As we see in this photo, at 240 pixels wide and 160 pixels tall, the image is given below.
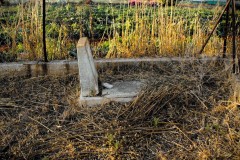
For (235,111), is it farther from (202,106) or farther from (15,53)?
(15,53)

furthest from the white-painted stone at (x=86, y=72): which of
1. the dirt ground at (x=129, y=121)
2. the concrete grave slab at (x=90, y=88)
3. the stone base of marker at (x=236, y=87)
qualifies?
the stone base of marker at (x=236, y=87)

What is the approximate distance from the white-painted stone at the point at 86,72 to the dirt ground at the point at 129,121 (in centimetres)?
18

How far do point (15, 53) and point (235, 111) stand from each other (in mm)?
2879

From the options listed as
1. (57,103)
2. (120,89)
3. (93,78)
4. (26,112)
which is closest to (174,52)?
(120,89)

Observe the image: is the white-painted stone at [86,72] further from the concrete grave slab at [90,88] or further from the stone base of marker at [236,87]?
the stone base of marker at [236,87]

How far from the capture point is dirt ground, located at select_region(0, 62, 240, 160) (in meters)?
2.48

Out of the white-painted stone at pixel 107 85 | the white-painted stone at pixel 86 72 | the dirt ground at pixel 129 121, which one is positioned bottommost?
the dirt ground at pixel 129 121

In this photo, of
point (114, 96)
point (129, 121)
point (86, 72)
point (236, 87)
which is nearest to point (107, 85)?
point (114, 96)

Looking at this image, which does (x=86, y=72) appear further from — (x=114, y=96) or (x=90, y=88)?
(x=114, y=96)

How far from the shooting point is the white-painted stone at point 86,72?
3.14 metres

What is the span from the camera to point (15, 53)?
14.2 ft

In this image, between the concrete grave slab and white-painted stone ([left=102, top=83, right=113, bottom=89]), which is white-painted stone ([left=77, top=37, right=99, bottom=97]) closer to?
the concrete grave slab

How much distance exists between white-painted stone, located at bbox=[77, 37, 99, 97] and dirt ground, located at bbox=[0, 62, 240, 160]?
18 centimetres

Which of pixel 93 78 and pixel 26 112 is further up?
pixel 93 78
